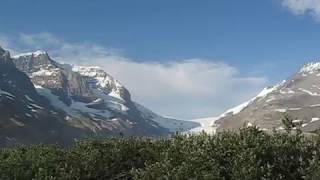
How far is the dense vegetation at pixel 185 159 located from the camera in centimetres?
2403

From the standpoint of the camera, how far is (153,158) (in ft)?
101

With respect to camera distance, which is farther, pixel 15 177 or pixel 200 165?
pixel 15 177

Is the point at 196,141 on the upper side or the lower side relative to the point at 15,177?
upper

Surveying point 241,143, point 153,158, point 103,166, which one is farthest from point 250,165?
point 103,166

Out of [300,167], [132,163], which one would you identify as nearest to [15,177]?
[132,163]

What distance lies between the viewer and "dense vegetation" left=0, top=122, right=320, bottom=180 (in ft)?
78.8

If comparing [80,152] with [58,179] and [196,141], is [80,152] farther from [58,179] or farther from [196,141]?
[196,141]

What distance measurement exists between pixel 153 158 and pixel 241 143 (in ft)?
22.6

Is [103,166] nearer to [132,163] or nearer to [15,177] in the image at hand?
[132,163]

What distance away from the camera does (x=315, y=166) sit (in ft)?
74.6

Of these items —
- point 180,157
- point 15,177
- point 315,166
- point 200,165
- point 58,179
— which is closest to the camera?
point 315,166

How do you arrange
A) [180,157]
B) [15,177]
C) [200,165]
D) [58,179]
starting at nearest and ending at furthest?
[200,165], [180,157], [58,179], [15,177]

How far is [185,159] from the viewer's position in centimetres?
2612

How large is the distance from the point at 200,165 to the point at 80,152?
10.1m
